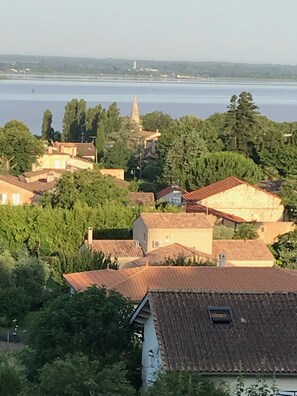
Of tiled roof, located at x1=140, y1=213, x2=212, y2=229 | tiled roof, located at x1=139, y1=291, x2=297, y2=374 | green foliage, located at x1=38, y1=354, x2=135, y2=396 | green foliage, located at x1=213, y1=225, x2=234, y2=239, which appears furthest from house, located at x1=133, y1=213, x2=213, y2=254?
green foliage, located at x1=38, y1=354, x2=135, y2=396

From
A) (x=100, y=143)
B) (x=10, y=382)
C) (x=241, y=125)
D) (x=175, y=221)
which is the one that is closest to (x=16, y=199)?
(x=175, y=221)

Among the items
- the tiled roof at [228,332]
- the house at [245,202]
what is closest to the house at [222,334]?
the tiled roof at [228,332]

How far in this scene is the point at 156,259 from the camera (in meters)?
32.4

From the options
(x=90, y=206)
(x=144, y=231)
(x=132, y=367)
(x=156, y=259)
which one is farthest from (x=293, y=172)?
(x=132, y=367)

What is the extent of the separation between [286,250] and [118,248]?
694 centimetres

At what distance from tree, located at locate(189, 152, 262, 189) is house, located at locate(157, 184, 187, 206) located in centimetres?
121

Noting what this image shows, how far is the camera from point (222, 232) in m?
40.9

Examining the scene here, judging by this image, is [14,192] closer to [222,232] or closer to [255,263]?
[222,232]

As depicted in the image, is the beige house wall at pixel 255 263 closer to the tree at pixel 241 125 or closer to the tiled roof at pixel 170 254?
the tiled roof at pixel 170 254

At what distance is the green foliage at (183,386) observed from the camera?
11741 mm

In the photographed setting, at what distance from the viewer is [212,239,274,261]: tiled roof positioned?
3509 centimetres

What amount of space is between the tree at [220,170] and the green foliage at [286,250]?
32.6 ft

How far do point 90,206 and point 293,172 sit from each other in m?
13.8

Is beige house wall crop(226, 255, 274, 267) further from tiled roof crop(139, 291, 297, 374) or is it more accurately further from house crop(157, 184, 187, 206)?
tiled roof crop(139, 291, 297, 374)
